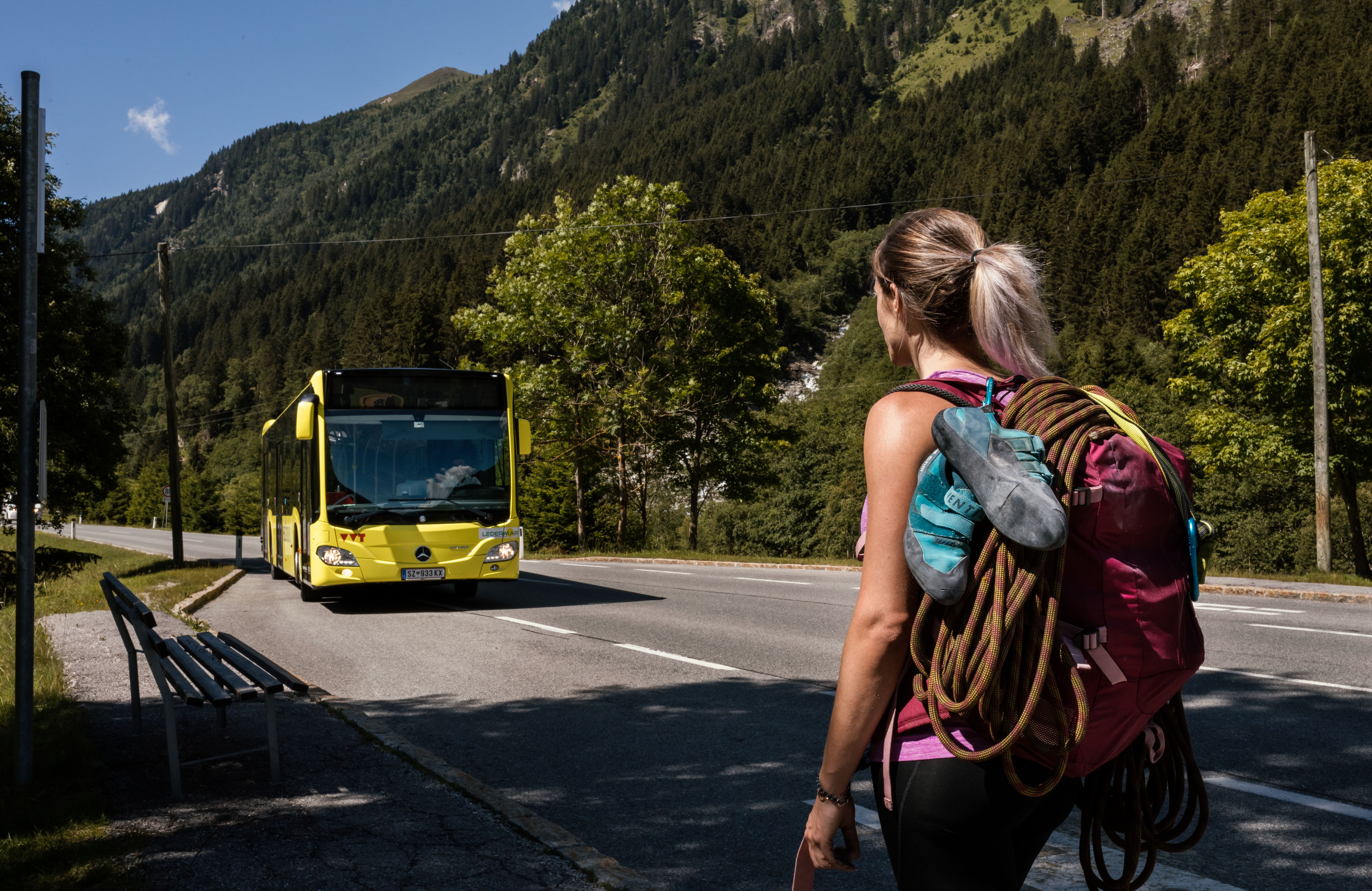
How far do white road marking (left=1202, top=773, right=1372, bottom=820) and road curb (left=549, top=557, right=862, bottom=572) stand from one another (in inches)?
642

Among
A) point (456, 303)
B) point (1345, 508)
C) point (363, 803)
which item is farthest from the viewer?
point (456, 303)

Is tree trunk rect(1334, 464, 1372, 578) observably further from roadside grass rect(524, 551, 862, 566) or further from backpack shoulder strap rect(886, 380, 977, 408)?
backpack shoulder strap rect(886, 380, 977, 408)

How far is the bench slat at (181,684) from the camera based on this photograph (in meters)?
5.01

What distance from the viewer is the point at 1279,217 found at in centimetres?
3070

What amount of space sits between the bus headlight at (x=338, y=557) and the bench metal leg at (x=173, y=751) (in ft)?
27.3

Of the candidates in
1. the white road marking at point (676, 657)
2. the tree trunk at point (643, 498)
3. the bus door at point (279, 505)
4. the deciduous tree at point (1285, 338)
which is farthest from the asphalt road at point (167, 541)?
the deciduous tree at point (1285, 338)

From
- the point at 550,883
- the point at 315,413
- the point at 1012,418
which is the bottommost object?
the point at 550,883

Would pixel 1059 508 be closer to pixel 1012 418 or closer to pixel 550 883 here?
pixel 1012 418

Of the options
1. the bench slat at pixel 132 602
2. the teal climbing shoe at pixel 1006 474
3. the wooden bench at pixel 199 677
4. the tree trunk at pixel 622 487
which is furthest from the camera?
the tree trunk at pixel 622 487

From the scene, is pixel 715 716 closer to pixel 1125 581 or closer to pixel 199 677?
pixel 199 677

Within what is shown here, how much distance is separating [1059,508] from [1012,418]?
9.0 inches

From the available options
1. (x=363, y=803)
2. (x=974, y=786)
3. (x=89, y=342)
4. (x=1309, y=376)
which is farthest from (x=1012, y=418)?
(x=89, y=342)

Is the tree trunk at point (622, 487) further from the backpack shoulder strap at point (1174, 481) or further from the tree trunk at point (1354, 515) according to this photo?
the backpack shoulder strap at point (1174, 481)

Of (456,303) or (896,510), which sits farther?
(456,303)
